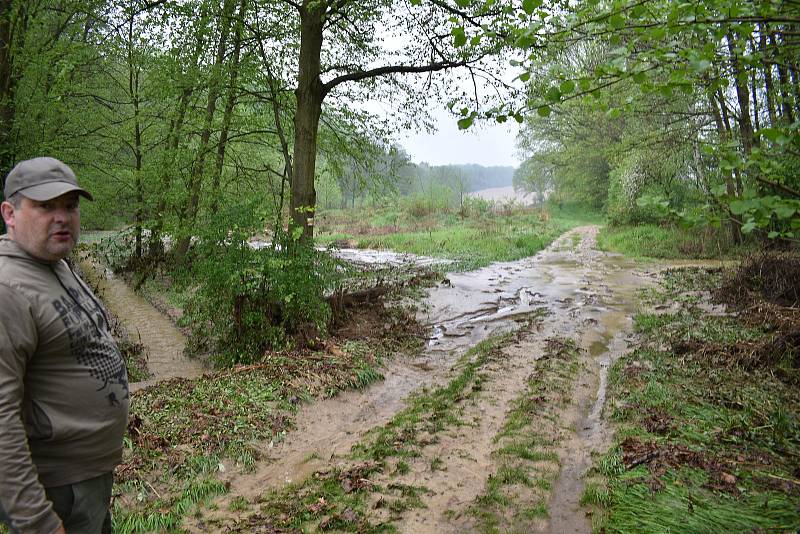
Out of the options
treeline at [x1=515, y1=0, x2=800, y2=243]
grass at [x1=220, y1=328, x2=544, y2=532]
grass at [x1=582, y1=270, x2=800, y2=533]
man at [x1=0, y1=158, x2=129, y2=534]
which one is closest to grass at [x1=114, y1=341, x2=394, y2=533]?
grass at [x1=220, y1=328, x2=544, y2=532]

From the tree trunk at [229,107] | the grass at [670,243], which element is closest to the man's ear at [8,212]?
the tree trunk at [229,107]

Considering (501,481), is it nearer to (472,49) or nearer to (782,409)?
(782,409)

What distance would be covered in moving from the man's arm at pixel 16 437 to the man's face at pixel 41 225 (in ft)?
0.78

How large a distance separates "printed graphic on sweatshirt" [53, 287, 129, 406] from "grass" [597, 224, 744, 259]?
57.7 feet

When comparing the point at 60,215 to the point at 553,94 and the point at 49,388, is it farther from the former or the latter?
the point at 553,94

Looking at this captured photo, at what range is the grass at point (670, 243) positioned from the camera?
60.6ft

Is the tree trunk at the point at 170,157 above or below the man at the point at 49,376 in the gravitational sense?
above

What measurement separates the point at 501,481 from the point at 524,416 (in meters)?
1.38

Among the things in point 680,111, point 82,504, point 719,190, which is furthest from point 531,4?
point 680,111

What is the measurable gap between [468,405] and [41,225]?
186 inches

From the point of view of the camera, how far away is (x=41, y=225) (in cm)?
196

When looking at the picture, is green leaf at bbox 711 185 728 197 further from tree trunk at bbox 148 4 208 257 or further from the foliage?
tree trunk at bbox 148 4 208 257

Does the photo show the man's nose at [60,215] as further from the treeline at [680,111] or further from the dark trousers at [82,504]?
the treeline at [680,111]

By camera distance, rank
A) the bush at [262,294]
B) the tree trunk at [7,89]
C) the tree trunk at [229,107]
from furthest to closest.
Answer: the tree trunk at [7,89]
the tree trunk at [229,107]
the bush at [262,294]
